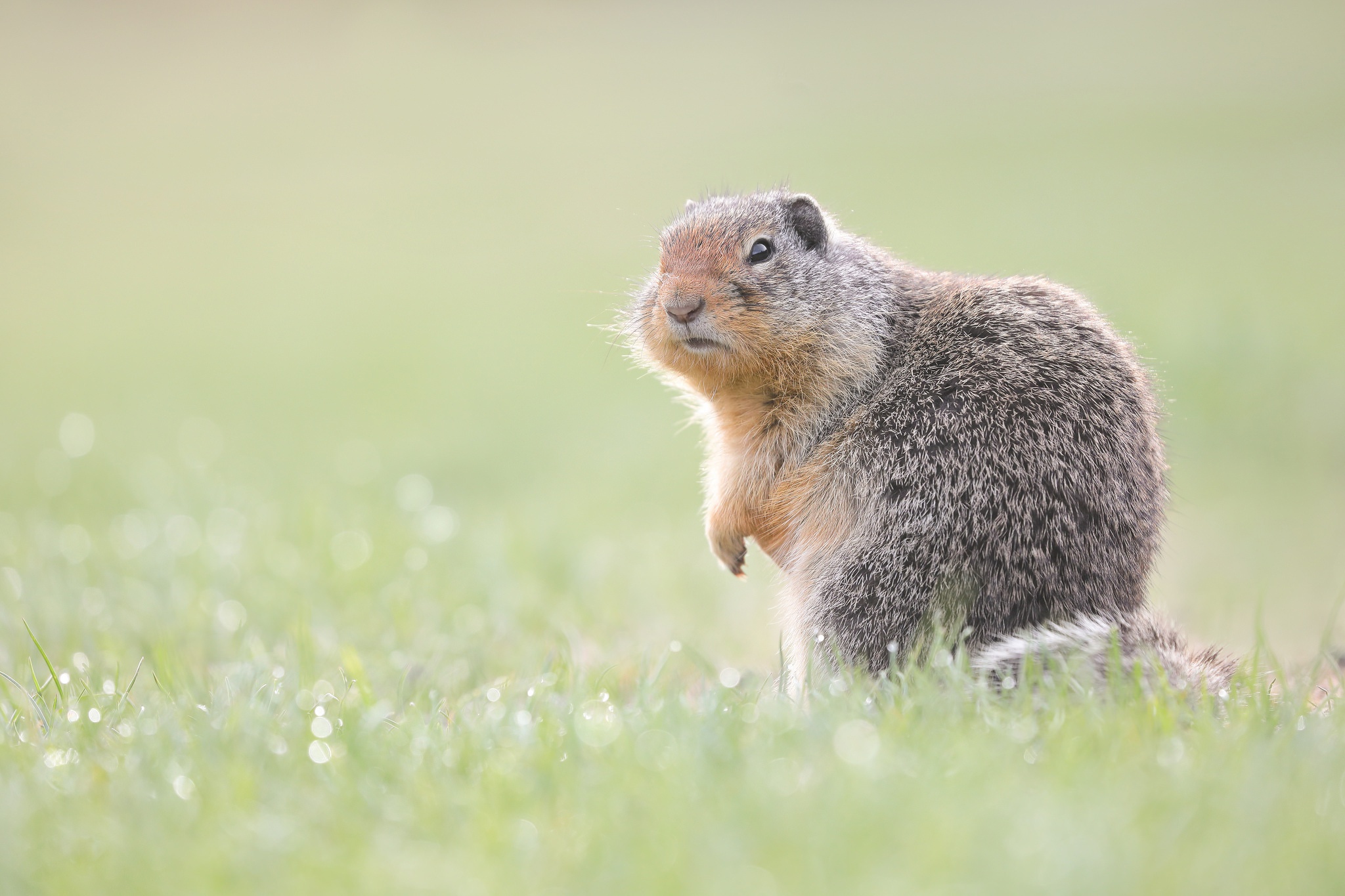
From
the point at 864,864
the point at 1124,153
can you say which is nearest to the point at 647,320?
the point at 864,864

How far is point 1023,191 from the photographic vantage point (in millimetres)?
20656

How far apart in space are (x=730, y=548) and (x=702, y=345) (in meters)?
0.93

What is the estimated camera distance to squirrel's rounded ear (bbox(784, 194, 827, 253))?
537 cm

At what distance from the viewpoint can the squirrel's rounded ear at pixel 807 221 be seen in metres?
5.37

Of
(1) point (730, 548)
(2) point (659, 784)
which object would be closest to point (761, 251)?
(1) point (730, 548)

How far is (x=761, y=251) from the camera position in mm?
5180

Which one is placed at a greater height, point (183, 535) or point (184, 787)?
point (184, 787)

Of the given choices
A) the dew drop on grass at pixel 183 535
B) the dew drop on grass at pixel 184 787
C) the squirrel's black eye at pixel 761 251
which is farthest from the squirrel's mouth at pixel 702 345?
the dew drop on grass at pixel 183 535

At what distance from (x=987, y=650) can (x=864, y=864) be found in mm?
1559

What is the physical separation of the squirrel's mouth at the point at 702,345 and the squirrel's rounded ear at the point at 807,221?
2.57 feet

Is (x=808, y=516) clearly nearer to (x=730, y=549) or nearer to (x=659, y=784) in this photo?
(x=730, y=549)

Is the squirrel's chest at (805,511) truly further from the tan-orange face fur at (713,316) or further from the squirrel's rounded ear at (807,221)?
the squirrel's rounded ear at (807,221)

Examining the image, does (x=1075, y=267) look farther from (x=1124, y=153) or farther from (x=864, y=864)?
(x=864, y=864)

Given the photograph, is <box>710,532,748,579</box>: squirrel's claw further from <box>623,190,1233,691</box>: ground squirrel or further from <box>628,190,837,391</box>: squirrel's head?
<box>628,190,837,391</box>: squirrel's head
